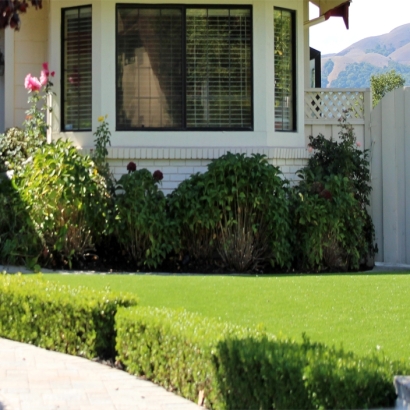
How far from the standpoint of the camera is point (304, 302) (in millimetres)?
7992

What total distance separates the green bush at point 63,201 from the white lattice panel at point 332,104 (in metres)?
3.90

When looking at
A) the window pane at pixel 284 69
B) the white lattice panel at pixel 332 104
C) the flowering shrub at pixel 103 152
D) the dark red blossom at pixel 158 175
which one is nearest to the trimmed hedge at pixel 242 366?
the dark red blossom at pixel 158 175

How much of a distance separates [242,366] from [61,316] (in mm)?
2473

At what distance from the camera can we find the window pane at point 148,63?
1220 cm

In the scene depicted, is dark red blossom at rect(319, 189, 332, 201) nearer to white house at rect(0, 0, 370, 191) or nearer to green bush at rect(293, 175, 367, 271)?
green bush at rect(293, 175, 367, 271)

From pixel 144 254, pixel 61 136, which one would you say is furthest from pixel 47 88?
pixel 144 254

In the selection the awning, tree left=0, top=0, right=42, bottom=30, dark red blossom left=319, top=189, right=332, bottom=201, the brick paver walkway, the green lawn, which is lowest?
the brick paver walkway

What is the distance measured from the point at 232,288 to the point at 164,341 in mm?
3032

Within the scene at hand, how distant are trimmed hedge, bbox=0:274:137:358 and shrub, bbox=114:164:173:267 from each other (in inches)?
132

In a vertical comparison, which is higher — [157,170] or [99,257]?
[157,170]

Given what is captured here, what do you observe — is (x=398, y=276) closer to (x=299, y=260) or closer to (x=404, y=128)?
(x=299, y=260)

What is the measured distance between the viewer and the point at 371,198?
13195 mm

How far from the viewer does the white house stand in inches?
477

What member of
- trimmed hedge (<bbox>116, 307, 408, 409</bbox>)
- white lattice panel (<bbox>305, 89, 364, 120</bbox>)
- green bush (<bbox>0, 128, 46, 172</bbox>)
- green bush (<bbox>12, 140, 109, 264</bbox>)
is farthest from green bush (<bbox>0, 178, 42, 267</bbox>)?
white lattice panel (<bbox>305, 89, 364, 120</bbox>)
